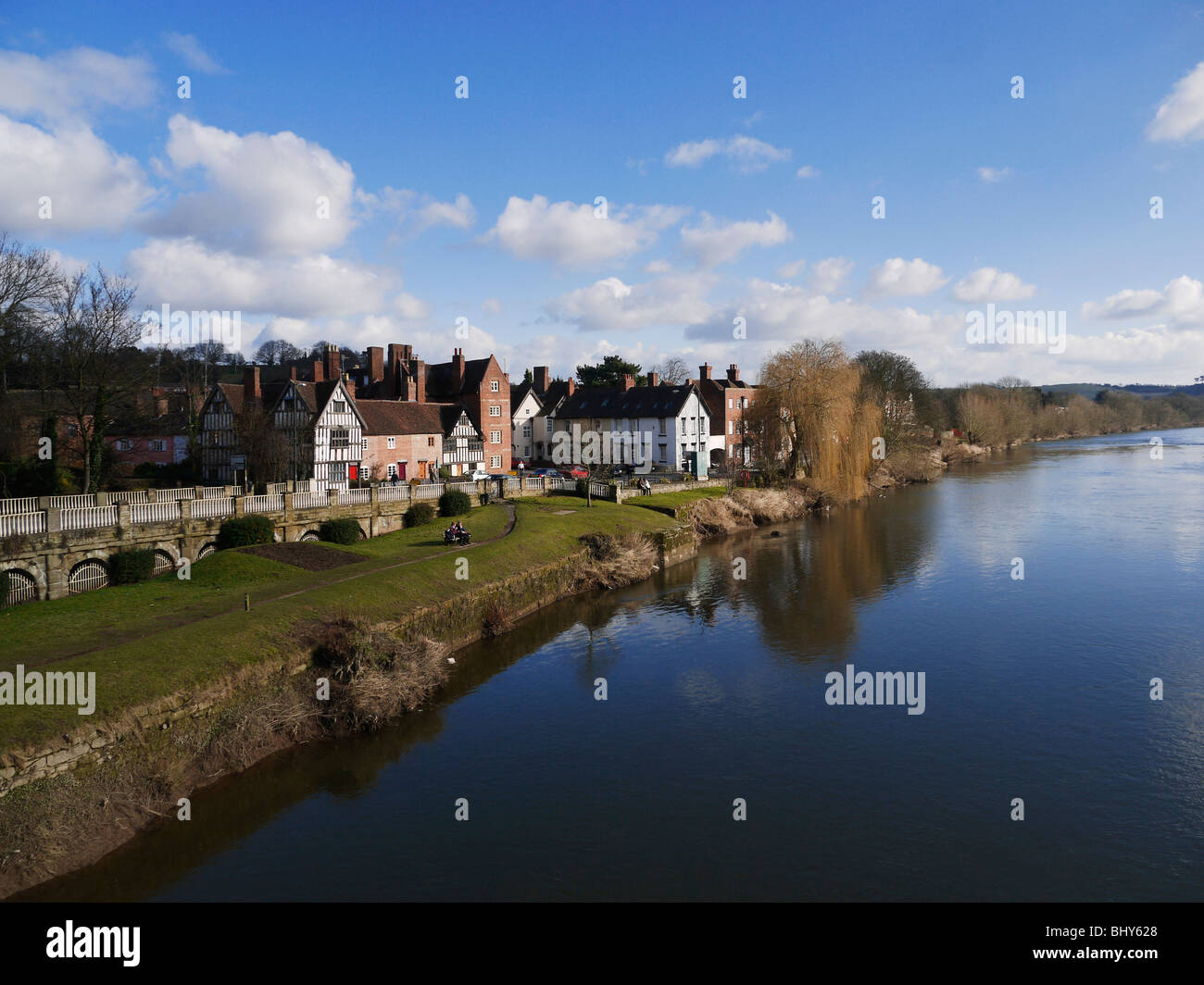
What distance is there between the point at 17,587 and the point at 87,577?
211 cm

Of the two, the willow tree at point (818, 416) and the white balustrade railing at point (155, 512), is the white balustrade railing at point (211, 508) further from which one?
the willow tree at point (818, 416)

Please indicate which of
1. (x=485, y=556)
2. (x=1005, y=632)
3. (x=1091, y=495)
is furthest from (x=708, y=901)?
(x=1091, y=495)

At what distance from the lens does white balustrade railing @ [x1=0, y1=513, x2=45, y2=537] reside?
2347cm

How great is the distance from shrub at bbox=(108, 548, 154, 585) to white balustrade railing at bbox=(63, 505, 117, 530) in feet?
3.75

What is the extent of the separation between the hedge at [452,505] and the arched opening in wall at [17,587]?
772 inches

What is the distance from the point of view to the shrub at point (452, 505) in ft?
135

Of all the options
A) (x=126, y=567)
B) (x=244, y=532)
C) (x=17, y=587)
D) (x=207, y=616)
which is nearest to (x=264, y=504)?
(x=244, y=532)

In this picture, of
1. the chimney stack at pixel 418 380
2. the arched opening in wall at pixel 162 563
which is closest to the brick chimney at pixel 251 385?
the chimney stack at pixel 418 380

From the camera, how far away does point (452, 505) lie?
1626 inches

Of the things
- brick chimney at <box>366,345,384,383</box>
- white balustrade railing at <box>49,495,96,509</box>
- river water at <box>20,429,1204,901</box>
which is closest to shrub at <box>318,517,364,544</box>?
white balustrade railing at <box>49,495,96,509</box>

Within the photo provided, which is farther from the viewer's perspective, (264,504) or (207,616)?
(264,504)

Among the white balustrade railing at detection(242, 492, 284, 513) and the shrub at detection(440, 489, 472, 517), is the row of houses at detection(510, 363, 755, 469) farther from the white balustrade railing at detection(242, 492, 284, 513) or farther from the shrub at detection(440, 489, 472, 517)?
the white balustrade railing at detection(242, 492, 284, 513)

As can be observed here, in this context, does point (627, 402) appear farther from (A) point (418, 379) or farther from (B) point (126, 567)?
(B) point (126, 567)
